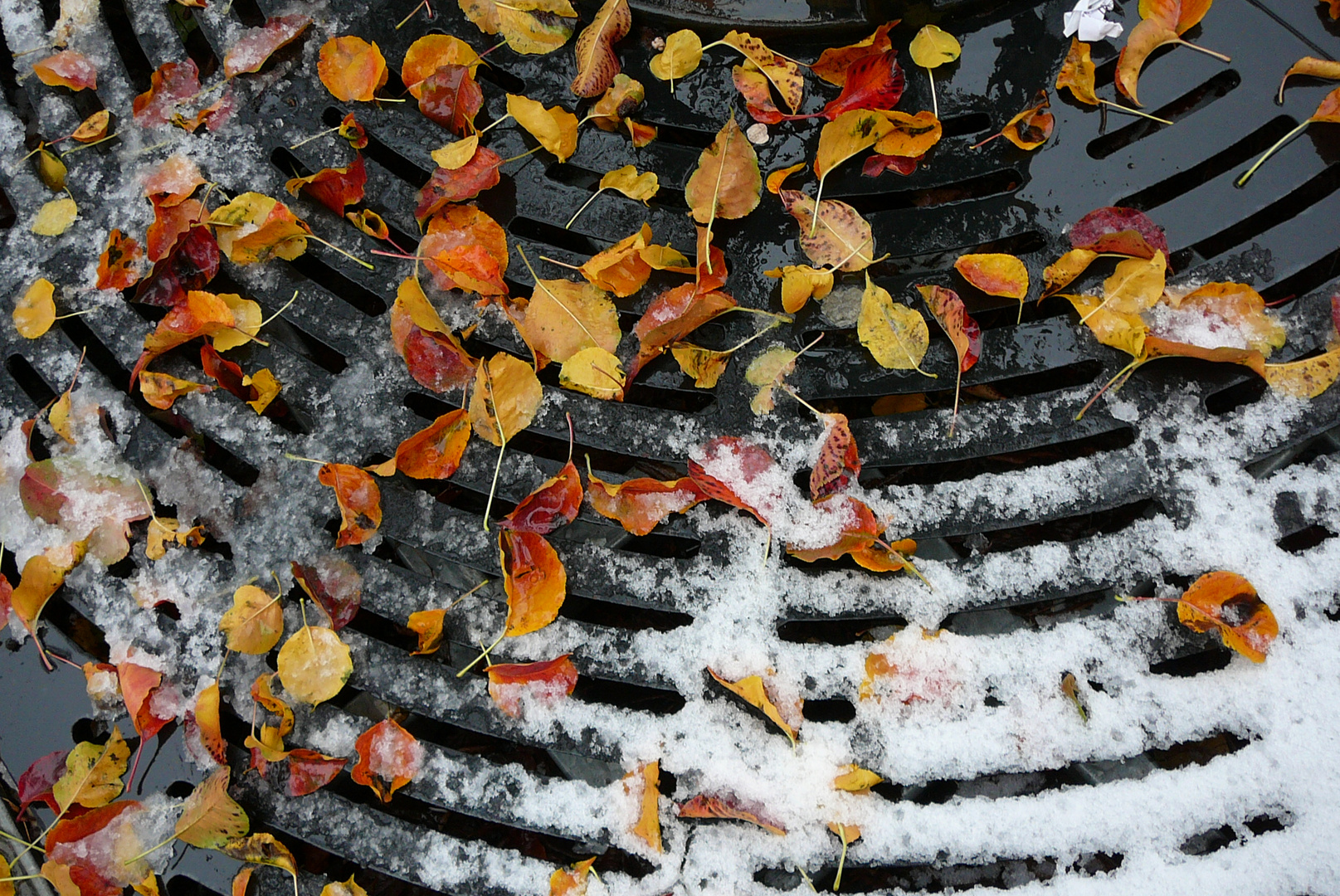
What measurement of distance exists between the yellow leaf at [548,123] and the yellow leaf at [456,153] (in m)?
0.07

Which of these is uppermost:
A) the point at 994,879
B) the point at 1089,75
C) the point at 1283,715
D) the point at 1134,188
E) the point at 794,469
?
the point at 1089,75

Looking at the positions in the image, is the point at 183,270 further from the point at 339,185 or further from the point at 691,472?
the point at 691,472

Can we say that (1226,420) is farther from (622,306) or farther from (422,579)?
(422,579)

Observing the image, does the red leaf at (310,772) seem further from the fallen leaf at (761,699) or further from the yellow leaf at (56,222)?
the yellow leaf at (56,222)

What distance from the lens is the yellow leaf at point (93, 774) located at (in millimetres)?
1049

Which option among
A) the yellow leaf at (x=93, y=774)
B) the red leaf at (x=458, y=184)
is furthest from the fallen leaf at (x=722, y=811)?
the red leaf at (x=458, y=184)

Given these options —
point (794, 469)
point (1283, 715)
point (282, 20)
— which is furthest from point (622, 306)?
point (1283, 715)

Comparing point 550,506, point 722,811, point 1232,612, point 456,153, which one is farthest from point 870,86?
point 722,811

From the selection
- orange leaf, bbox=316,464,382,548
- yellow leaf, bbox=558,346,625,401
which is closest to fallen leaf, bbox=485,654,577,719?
orange leaf, bbox=316,464,382,548

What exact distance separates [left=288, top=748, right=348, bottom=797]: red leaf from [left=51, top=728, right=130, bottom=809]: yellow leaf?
22 cm

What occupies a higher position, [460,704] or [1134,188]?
[1134,188]

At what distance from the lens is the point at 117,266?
3.81 ft

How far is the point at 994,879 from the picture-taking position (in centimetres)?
101

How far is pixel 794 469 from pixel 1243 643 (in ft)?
1.88
